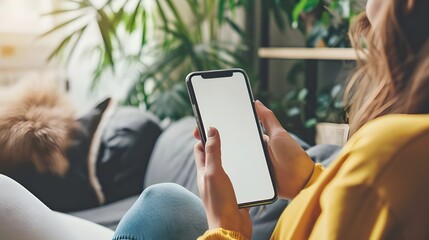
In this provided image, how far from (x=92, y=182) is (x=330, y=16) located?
0.84m

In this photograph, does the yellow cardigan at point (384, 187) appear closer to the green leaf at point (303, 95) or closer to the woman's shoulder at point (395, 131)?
the woman's shoulder at point (395, 131)

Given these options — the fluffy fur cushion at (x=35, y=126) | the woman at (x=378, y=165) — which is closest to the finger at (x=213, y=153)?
the woman at (x=378, y=165)

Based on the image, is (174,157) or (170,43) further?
(170,43)

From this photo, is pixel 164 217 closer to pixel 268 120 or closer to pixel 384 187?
pixel 268 120

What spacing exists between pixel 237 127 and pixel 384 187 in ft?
1.12

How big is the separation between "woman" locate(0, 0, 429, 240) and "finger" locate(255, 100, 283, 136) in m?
0.12

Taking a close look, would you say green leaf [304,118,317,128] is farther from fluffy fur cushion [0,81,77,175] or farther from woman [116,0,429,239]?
woman [116,0,429,239]

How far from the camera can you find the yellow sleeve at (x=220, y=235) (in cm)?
60

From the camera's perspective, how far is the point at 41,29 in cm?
220

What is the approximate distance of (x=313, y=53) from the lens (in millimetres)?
1911

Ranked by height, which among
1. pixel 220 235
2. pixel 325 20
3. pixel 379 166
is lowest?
pixel 325 20

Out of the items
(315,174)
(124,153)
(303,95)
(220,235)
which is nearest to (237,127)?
(315,174)

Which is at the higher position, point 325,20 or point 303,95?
point 325,20

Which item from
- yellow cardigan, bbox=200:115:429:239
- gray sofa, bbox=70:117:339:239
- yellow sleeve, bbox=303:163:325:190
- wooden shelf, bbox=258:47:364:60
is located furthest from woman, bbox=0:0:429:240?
wooden shelf, bbox=258:47:364:60
